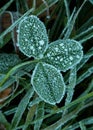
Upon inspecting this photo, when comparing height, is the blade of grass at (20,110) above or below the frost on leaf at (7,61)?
below

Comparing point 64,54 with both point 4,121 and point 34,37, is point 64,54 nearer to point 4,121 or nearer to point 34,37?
point 34,37

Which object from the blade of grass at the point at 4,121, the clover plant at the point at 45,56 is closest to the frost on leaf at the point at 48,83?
the clover plant at the point at 45,56

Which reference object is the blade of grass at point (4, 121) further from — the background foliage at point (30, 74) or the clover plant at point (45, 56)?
the clover plant at point (45, 56)

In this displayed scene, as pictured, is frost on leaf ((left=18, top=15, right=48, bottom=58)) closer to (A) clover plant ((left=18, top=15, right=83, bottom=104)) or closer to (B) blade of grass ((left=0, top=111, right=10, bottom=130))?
(A) clover plant ((left=18, top=15, right=83, bottom=104))

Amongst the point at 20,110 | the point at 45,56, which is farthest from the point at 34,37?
the point at 20,110

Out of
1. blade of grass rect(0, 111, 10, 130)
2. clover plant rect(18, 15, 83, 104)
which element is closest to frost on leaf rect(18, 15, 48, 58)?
clover plant rect(18, 15, 83, 104)

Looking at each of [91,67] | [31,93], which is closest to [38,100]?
[31,93]

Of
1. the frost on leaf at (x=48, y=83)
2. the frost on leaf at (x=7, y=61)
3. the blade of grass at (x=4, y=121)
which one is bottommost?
the blade of grass at (x=4, y=121)

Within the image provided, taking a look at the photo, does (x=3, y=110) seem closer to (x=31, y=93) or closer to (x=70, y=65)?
(x=31, y=93)
